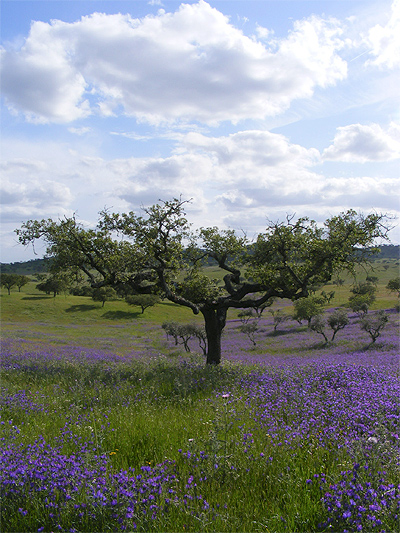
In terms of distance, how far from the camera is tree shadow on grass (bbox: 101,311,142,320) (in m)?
78.0

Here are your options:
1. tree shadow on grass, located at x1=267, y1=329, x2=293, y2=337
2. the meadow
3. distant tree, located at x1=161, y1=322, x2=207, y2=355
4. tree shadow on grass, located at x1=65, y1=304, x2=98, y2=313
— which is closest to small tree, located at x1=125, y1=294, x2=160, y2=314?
tree shadow on grass, located at x1=65, y1=304, x2=98, y2=313

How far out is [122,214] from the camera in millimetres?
16203

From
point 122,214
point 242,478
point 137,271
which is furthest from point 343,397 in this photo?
point 122,214

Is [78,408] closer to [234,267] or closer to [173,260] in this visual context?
[173,260]

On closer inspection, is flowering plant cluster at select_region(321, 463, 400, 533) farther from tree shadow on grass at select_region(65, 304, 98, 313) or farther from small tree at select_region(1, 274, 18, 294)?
small tree at select_region(1, 274, 18, 294)

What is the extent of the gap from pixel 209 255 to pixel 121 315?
66.5 m

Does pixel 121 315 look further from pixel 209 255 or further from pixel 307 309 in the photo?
pixel 209 255

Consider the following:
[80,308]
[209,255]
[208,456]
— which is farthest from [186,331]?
[80,308]

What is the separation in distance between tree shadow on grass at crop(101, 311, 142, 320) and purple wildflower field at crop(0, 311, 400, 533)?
231 ft

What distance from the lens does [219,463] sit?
4.70 m

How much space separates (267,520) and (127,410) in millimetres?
4484

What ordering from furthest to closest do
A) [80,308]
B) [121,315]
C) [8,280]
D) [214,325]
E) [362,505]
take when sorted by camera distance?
[8,280] → [80,308] → [121,315] → [214,325] → [362,505]

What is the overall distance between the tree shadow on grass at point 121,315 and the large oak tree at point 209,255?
6316 cm

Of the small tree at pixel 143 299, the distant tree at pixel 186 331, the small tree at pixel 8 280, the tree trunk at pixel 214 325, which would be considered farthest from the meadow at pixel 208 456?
the small tree at pixel 8 280
